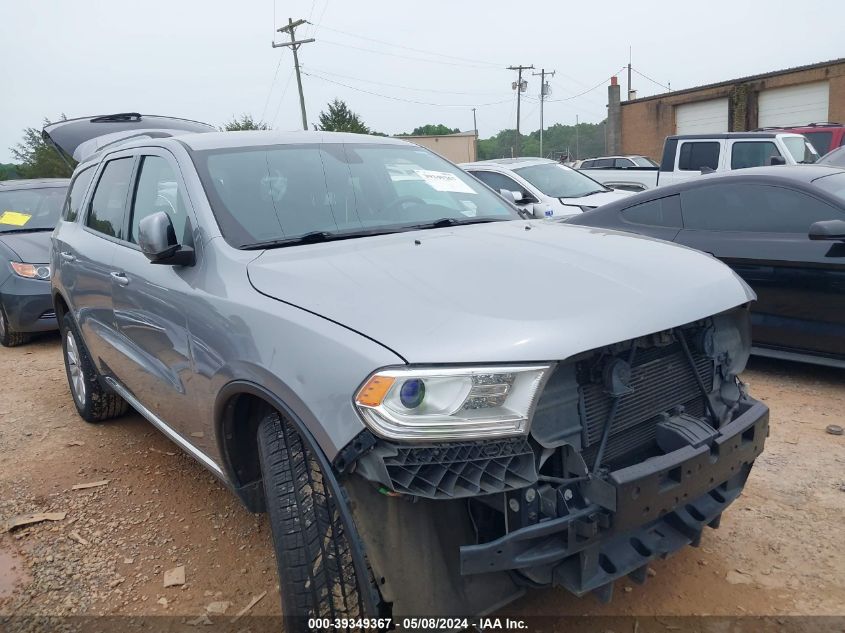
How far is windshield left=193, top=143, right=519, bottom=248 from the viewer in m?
2.87

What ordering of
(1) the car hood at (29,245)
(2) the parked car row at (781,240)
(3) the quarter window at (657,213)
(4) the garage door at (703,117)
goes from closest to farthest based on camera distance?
(2) the parked car row at (781,240) → (3) the quarter window at (657,213) → (1) the car hood at (29,245) → (4) the garage door at (703,117)

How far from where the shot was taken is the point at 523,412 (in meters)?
1.86

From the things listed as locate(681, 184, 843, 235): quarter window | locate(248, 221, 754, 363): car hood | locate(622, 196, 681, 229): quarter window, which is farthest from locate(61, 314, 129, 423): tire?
locate(681, 184, 843, 235): quarter window

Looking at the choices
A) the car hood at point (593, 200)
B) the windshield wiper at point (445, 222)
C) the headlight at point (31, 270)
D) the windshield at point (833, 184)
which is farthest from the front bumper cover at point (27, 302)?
the windshield at point (833, 184)

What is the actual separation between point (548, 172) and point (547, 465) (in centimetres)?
844

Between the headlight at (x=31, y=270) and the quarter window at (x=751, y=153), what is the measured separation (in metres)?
10.0

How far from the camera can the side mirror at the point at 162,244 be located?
271 cm

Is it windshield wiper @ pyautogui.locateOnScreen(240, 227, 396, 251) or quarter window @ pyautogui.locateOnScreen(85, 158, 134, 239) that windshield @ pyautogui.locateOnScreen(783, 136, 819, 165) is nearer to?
windshield wiper @ pyautogui.locateOnScreen(240, 227, 396, 251)

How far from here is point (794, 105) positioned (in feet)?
80.3

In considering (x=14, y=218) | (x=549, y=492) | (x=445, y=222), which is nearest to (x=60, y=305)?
(x=445, y=222)

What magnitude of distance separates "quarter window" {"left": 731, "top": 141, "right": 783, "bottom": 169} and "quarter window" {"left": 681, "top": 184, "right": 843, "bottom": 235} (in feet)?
22.6

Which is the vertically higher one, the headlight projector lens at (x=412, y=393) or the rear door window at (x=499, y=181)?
the rear door window at (x=499, y=181)

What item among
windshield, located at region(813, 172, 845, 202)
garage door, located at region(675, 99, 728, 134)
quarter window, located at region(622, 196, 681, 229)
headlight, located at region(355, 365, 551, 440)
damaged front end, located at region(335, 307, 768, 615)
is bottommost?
damaged front end, located at region(335, 307, 768, 615)

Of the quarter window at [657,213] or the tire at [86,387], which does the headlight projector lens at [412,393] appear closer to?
the tire at [86,387]
